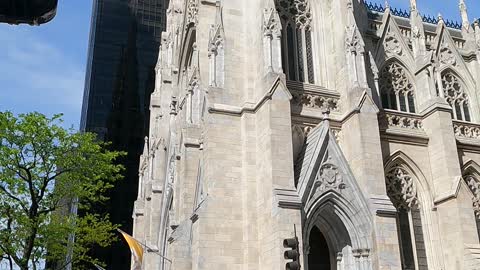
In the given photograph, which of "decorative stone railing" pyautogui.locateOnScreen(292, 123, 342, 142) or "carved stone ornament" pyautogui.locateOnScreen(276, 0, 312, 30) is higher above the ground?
"carved stone ornament" pyautogui.locateOnScreen(276, 0, 312, 30)

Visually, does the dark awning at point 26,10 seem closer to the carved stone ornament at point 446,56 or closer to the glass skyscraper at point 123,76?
the carved stone ornament at point 446,56

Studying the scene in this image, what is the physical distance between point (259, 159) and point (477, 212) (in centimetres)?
1037

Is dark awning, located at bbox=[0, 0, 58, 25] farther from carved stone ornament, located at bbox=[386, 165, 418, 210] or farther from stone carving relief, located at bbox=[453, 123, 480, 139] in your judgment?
stone carving relief, located at bbox=[453, 123, 480, 139]

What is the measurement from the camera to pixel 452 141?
21.3 m

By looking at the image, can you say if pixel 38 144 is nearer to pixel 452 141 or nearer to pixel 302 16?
pixel 302 16

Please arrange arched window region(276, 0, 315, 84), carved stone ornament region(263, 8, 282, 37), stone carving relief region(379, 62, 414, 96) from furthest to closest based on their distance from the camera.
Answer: stone carving relief region(379, 62, 414, 96) < arched window region(276, 0, 315, 84) < carved stone ornament region(263, 8, 282, 37)

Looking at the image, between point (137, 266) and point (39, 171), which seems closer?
point (39, 171)

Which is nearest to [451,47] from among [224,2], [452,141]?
[452,141]

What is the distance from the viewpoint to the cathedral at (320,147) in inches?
695

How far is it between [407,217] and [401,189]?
1130mm

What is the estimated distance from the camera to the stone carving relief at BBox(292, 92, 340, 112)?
20.2m

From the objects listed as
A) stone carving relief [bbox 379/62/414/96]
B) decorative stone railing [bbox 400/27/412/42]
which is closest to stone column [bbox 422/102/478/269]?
stone carving relief [bbox 379/62/414/96]

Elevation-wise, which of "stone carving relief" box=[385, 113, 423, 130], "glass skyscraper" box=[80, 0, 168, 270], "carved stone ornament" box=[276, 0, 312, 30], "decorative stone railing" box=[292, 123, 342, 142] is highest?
"glass skyscraper" box=[80, 0, 168, 270]

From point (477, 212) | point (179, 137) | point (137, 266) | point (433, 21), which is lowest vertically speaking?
point (137, 266)
